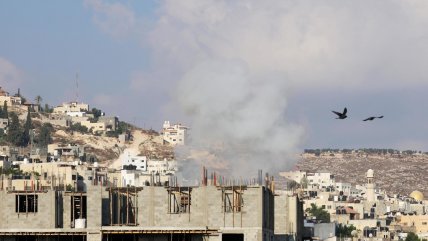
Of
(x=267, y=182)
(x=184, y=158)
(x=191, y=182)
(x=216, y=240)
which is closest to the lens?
(x=216, y=240)

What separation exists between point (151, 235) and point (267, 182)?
12.4 meters

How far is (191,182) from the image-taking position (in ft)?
399

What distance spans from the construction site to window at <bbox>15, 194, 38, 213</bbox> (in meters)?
0.05

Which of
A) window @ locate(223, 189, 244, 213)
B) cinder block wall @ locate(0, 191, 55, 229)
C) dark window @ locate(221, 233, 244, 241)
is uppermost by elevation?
window @ locate(223, 189, 244, 213)

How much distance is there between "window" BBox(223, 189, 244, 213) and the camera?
84.1m

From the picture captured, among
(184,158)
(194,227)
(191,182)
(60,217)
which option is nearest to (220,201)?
(194,227)

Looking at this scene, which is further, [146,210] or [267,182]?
[267,182]

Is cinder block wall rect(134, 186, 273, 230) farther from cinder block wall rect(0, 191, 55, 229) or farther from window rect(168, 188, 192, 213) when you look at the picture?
cinder block wall rect(0, 191, 55, 229)

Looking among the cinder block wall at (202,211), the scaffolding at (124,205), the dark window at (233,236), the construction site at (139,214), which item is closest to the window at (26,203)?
the construction site at (139,214)

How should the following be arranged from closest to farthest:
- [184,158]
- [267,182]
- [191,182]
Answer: [267,182] → [191,182] → [184,158]

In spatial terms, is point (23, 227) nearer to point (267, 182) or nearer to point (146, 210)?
point (146, 210)

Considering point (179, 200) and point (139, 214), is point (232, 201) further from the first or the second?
point (139, 214)

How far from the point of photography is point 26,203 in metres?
85.6

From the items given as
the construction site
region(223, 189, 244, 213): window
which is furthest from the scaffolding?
region(223, 189, 244, 213): window
